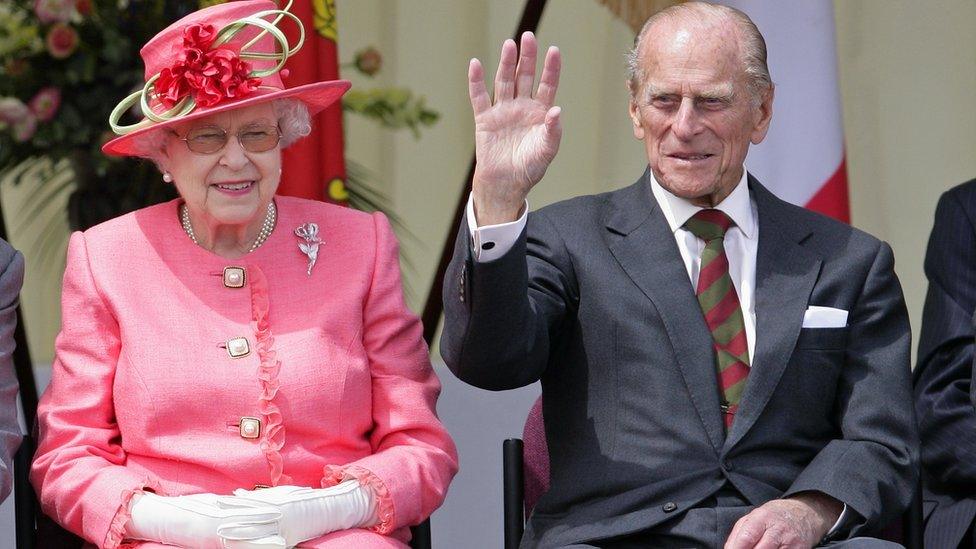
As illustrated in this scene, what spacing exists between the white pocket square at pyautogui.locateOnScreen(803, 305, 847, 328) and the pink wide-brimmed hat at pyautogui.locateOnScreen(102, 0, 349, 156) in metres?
1.14

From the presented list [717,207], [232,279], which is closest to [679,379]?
[717,207]

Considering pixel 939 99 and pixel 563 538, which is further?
pixel 939 99

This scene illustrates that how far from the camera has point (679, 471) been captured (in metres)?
3.42

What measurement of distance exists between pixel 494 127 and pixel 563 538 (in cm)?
87

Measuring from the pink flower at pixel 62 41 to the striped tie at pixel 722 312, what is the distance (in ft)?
6.71

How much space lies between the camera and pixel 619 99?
5.82m

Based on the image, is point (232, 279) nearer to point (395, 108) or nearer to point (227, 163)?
point (227, 163)

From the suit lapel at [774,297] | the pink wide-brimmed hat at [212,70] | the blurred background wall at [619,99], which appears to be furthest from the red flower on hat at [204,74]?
the blurred background wall at [619,99]

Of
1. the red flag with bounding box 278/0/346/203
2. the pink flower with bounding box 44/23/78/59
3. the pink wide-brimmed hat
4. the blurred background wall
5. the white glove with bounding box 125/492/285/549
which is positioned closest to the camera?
the white glove with bounding box 125/492/285/549

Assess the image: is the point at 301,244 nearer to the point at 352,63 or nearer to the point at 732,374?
Result: the point at 732,374

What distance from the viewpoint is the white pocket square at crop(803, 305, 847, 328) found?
3516 millimetres

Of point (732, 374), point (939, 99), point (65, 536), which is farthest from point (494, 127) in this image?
point (939, 99)

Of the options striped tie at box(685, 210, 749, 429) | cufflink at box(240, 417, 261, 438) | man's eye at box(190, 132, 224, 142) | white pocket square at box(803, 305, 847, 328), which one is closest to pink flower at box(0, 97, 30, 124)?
man's eye at box(190, 132, 224, 142)

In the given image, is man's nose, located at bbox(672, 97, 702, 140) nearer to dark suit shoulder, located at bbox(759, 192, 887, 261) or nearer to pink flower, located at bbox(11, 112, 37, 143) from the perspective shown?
dark suit shoulder, located at bbox(759, 192, 887, 261)
